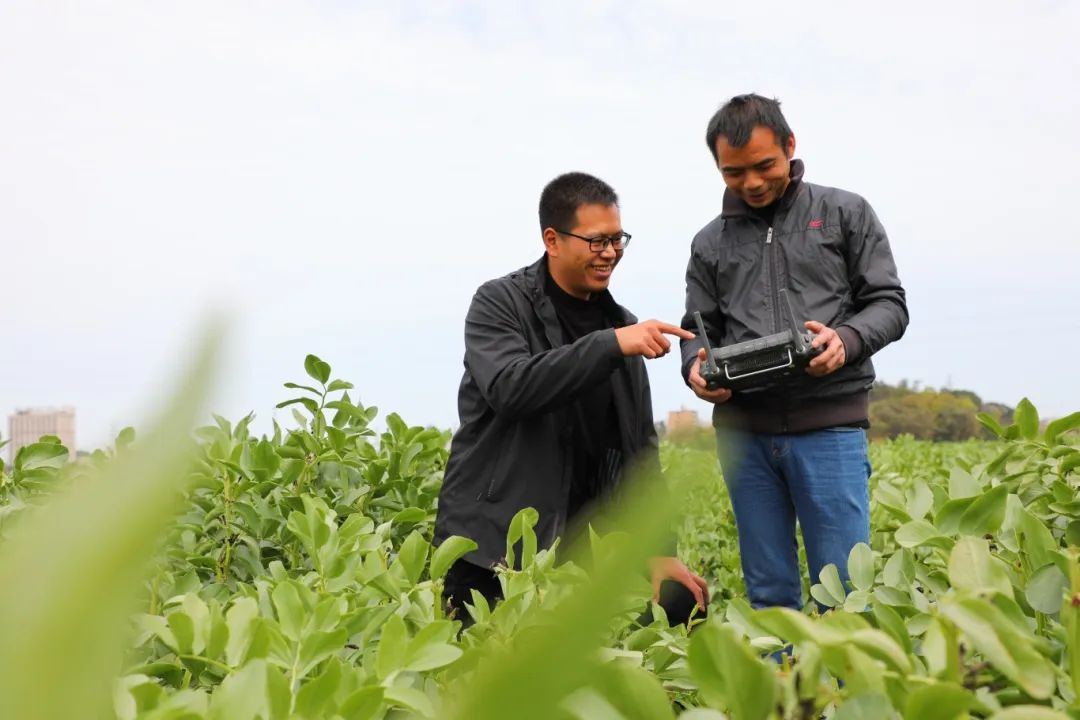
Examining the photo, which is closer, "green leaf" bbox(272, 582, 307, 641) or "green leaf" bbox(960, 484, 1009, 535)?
"green leaf" bbox(272, 582, 307, 641)

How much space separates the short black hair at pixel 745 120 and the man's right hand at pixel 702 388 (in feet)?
2.25

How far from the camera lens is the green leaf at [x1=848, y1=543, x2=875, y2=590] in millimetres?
1288

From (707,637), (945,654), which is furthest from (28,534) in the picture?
(945,654)

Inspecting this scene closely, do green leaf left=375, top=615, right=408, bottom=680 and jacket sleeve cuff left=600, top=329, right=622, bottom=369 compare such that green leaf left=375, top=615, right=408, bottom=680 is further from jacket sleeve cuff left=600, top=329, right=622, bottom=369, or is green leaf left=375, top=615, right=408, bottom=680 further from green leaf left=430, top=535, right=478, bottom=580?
jacket sleeve cuff left=600, top=329, right=622, bottom=369

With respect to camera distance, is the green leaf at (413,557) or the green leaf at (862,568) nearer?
the green leaf at (862,568)

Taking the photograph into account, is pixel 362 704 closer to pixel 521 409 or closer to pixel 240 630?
pixel 240 630

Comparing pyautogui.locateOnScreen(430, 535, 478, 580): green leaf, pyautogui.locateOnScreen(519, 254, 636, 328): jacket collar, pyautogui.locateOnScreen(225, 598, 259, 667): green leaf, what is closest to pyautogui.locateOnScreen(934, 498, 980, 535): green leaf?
pyautogui.locateOnScreen(430, 535, 478, 580): green leaf

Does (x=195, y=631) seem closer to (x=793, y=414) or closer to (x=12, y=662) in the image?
(x=12, y=662)

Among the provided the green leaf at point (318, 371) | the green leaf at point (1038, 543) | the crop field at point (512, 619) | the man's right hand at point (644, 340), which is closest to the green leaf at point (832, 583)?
the crop field at point (512, 619)

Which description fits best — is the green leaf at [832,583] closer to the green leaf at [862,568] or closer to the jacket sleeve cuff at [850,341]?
the green leaf at [862,568]

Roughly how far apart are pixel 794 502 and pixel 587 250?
1.09m

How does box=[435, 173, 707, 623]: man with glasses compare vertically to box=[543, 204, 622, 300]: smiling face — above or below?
below

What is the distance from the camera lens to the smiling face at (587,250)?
3.24 metres

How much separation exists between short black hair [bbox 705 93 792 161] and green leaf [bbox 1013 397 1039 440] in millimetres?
1672
